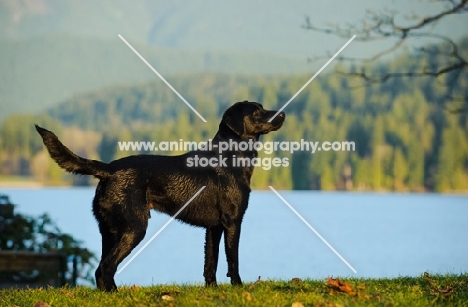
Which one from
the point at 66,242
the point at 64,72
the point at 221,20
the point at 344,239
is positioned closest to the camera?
the point at 66,242

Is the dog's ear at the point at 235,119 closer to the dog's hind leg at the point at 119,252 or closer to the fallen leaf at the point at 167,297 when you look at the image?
the dog's hind leg at the point at 119,252

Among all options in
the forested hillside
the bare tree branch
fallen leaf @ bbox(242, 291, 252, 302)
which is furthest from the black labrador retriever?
the forested hillside

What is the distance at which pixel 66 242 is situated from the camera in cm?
1504

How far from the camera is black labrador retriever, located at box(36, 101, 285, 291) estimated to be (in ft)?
26.8

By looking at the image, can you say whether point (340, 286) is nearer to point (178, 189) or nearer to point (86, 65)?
point (178, 189)

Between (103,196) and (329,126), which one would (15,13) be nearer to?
(329,126)

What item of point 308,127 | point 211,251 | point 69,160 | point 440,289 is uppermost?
point 69,160

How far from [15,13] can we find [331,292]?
99592 millimetres

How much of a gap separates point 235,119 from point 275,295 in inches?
72.9

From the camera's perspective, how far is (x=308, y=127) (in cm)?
6869

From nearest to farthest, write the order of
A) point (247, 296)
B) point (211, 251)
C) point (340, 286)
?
1. point (247, 296)
2. point (340, 286)
3. point (211, 251)

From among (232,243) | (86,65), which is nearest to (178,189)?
(232,243)

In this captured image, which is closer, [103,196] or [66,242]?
[103,196]

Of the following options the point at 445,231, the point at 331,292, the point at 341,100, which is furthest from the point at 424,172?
the point at 331,292
